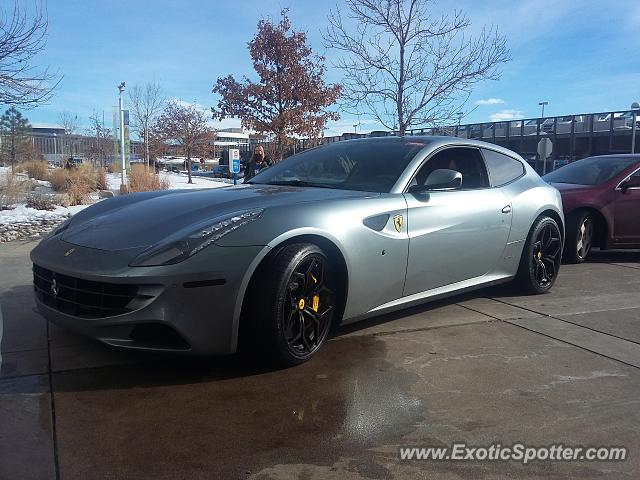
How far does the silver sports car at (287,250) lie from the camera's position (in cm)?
290

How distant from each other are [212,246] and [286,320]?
615 millimetres

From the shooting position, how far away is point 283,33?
16344 mm

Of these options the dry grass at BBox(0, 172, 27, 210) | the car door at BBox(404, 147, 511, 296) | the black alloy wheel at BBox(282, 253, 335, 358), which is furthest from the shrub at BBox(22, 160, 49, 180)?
the black alloy wheel at BBox(282, 253, 335, 358)

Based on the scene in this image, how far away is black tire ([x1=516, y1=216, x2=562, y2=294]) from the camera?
16.6 ft

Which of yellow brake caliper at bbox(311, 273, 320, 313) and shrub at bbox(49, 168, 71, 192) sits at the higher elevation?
shrub at bbox(49, 168, 71, 192)

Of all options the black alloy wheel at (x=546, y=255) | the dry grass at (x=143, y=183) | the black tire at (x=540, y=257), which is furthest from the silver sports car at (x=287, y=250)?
the dry grass at (x=143, y=183)

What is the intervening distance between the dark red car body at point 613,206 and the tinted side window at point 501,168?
220 cm

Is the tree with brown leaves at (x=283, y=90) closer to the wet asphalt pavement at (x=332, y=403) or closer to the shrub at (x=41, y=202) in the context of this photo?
the shrub at (x=41, y=202)

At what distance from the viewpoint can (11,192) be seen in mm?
11117

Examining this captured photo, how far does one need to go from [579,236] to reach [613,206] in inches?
23.0

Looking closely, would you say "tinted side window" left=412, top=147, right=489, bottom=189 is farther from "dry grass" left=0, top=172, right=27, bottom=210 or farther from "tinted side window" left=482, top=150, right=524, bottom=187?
"dry grass" left=0, top=172, right=27, bottom=210

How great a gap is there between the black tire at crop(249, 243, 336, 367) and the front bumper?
14 centimetres

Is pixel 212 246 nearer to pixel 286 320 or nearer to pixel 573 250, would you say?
pixel 286 320

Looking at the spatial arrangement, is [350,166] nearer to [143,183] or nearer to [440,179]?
[440,179]
